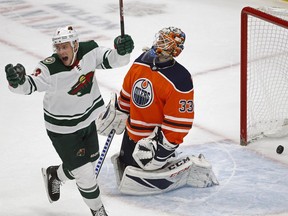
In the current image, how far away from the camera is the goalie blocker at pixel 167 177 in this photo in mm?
3877

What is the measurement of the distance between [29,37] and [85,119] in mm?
3058

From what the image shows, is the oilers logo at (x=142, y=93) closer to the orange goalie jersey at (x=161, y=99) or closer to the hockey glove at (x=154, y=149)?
the orange goalie jersey at (x=161, y=99)

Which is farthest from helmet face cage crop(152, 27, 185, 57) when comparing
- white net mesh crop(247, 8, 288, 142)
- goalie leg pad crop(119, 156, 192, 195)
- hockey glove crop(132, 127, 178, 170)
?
white net mesh crop(247, 8, 288, 142)

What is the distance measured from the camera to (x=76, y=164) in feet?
11.6

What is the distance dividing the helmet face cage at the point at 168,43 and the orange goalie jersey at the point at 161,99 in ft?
0.19

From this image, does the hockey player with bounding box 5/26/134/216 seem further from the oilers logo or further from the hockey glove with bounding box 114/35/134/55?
the oilers logo

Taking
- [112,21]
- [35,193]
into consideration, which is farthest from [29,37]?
→ [35,193]

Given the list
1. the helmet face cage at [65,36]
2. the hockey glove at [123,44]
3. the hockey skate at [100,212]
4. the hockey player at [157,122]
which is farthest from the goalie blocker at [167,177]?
the helmet face cage at [65,36]

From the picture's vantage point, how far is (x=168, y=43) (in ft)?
12.1

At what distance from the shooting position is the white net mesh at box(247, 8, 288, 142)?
463 centimetres

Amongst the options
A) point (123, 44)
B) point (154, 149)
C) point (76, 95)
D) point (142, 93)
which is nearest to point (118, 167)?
point (154, 149)

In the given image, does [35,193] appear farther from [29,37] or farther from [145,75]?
[29,37]

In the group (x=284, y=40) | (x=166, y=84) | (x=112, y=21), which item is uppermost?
(x=166, y=84)

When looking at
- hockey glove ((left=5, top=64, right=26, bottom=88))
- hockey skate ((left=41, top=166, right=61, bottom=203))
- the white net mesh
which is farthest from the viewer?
the white net mesh
